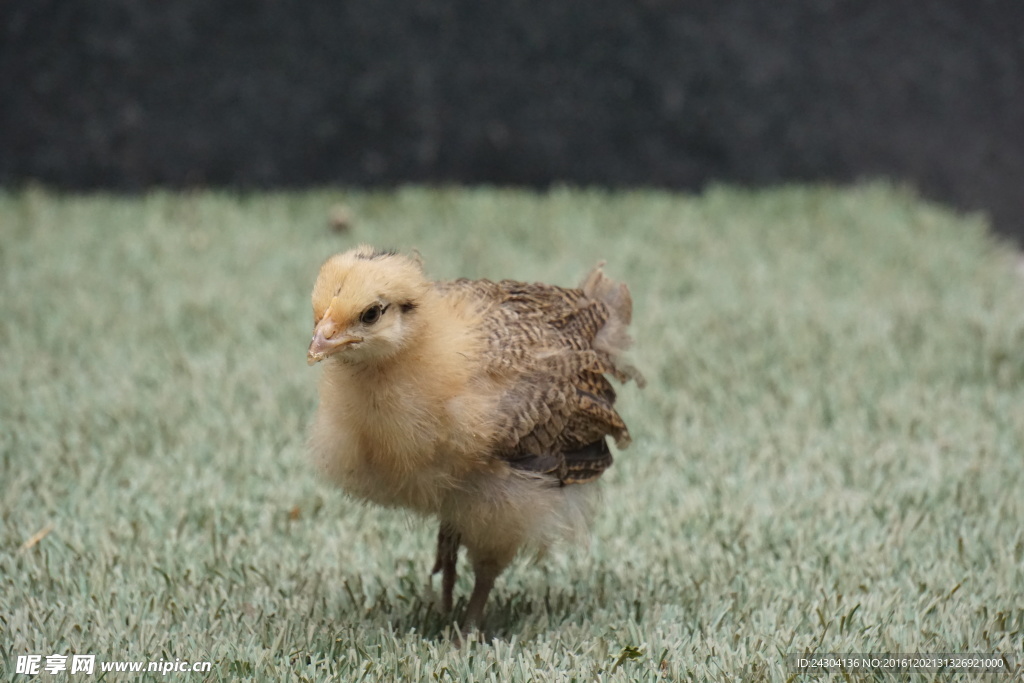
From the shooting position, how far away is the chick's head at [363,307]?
239 centimetres

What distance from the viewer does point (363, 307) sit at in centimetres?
242

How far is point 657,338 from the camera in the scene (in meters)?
5.04

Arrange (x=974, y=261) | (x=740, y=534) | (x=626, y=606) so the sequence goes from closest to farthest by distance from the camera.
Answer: (x=626, y=606) < (x=740, y=534) < (x=974, y=261)

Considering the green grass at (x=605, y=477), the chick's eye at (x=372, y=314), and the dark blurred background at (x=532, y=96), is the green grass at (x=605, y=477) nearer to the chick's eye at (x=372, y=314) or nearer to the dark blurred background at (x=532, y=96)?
the dark blurred background at (x=532, y=96)

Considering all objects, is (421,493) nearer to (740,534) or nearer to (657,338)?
(740,534)

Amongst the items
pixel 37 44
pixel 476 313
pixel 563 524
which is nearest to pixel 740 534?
pixel 563 524

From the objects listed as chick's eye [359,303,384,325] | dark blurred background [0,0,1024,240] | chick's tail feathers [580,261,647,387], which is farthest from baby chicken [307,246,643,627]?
dark blurred background [0,0,1024,240]

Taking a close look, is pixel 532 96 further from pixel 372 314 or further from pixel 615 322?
pixel 372 314

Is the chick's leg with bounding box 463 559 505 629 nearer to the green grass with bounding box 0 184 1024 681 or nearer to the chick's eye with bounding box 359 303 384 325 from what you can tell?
the green grass with bounding box 0 184 1024 681

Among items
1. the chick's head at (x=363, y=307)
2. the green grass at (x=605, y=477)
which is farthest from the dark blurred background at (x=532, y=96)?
the chick's head at (x=363, y=307)

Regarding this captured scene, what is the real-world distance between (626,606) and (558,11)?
5.10 meters

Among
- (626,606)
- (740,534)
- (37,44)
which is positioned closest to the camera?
(626,606)

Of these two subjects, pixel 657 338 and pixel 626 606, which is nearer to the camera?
pixel 626 606

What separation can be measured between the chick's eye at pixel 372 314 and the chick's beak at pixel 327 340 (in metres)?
0.05
